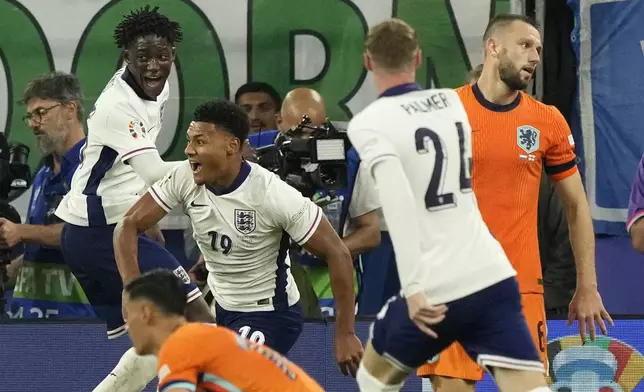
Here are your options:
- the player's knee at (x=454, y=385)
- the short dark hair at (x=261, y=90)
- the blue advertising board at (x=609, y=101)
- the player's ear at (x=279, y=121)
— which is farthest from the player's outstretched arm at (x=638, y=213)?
the short dark hair at (x=261, y=90)

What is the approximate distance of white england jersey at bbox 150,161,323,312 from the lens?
6.57 meters

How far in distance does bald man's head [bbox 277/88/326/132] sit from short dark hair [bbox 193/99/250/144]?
1621 millimetres

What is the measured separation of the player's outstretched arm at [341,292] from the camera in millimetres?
6520

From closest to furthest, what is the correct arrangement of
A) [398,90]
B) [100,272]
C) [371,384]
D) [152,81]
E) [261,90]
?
[398,90] → [371,384] → [100,272] → [152,81] → [261,90]

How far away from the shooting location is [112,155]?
7629 millimetres

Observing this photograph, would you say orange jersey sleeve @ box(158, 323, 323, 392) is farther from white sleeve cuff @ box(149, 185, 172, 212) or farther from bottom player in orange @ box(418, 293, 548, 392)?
white sleeve cuff @ box(149, 185, 172, 212)

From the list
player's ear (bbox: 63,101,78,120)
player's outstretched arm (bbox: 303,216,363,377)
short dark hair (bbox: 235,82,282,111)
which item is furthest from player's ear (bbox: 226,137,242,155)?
short dark hair (bbox: 235,82,282,111)

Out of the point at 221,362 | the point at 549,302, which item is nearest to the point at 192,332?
the point at 221,362

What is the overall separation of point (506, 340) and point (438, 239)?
0.47 metres

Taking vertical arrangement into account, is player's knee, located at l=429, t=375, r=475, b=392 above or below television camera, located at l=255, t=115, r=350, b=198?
below

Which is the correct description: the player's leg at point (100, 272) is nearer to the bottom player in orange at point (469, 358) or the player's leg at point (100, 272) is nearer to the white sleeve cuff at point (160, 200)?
the white sleeve cuff at point (160, 200)

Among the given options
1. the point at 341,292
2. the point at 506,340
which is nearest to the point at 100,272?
the point at 341,292

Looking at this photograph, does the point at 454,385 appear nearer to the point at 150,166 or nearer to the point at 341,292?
the point at 341,292

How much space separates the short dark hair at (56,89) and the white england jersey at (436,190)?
3387 millimetres
